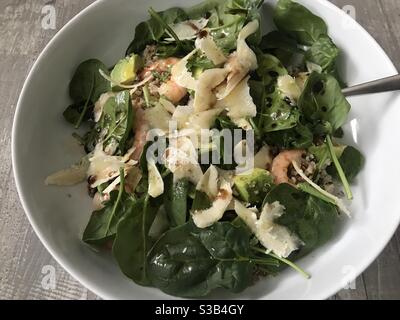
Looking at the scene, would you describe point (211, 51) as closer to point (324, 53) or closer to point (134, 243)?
point (324, 53)

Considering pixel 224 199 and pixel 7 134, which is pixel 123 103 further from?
pixel 7 134

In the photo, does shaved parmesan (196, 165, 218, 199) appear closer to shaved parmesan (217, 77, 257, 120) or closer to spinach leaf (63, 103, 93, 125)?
shaved parmesan (217, 77, 257, 120)

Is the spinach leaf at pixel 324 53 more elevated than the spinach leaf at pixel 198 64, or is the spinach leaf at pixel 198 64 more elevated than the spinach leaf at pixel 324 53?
the spinach leaf at pixel 198 64

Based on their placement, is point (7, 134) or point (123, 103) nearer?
point (123, 103)

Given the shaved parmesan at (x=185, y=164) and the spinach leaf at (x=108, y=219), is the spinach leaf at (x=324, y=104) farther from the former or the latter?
the spinach leaf at (x=108, y=219)

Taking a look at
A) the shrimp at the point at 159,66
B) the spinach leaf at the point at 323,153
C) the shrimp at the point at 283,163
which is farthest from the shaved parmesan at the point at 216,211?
the shrimp at the point at 159,66

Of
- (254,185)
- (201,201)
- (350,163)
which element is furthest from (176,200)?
(350,163)
